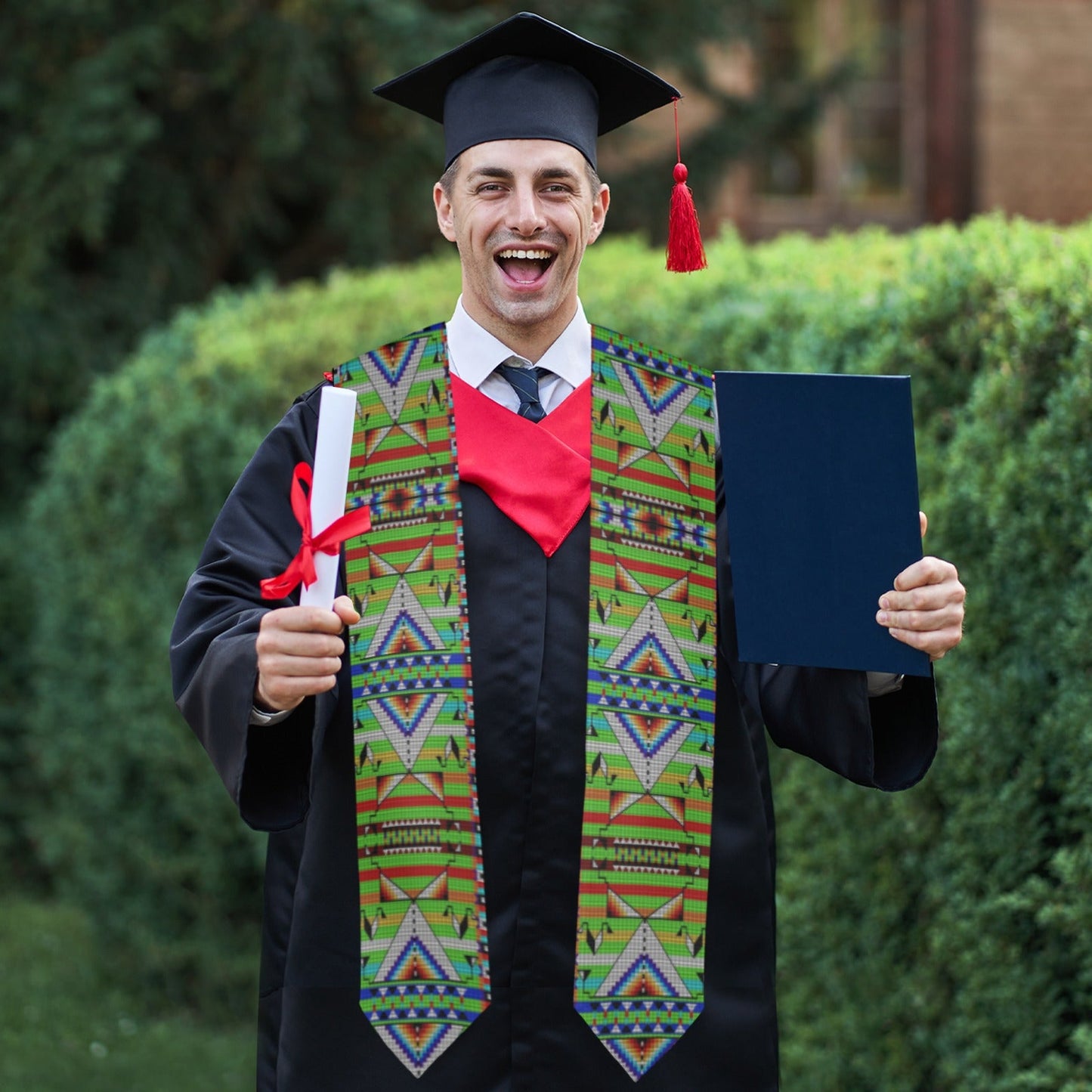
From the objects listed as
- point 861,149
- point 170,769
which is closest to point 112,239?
point 170,769

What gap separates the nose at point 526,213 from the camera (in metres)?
2.49

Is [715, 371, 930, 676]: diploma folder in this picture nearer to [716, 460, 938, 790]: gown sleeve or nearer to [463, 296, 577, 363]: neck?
[716, 460, 938, 790]: gown sleeve

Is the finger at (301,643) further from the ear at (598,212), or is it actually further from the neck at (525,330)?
the ear at (598,212)

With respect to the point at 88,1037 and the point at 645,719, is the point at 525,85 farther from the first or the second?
the point at 88,1037

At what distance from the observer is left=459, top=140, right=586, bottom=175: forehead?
255cm

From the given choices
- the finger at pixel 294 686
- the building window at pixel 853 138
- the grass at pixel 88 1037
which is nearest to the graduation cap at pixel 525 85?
the finger at pixel 294 686

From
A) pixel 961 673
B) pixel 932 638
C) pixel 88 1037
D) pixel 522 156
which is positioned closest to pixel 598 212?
pixel 522 156

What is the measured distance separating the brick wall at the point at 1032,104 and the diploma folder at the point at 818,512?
1054cm

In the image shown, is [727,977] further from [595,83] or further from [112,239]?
[112,239]

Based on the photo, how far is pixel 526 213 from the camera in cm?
250

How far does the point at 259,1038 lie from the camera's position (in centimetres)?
260

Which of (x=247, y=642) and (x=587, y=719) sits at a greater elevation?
(x=247, y=642)

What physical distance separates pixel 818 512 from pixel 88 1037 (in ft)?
15.2

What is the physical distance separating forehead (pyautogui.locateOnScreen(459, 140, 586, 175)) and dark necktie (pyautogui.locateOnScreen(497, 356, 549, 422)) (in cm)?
30
